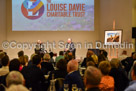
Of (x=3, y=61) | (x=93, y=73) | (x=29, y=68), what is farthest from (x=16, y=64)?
(x=93, y=73)

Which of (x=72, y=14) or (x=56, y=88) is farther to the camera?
(x=72, y=14)

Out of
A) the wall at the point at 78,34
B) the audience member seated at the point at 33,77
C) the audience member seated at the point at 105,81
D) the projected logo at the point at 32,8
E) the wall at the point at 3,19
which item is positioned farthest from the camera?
the wall at the point at 3,19

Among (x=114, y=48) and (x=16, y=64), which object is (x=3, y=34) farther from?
(x=16, y=64)

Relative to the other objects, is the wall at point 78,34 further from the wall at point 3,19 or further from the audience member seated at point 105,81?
the audience member seated at point 105,81

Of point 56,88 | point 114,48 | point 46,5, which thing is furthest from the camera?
point 46,5

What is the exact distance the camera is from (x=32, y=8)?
45.4ft

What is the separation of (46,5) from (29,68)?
33.0 ft

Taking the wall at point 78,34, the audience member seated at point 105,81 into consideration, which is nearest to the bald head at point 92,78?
the audience member seated at point 105,81

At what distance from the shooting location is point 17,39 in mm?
14414

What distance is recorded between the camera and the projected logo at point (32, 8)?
45.4 ft

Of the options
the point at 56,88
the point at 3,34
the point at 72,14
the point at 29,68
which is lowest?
the point at 56,88

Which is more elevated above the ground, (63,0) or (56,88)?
(63,0)

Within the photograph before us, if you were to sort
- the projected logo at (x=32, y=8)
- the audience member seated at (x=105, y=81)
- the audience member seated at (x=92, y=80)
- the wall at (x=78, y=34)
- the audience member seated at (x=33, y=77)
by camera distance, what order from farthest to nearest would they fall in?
the projected logo at (x=32, y=8)
the wall at (x=78, y=34)
the audience member seated at (x=33, y=77)
the audience member seated at (x=105, y=81)
the audience member seated at (x=92, y=80)

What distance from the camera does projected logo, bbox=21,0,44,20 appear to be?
45.4ft
